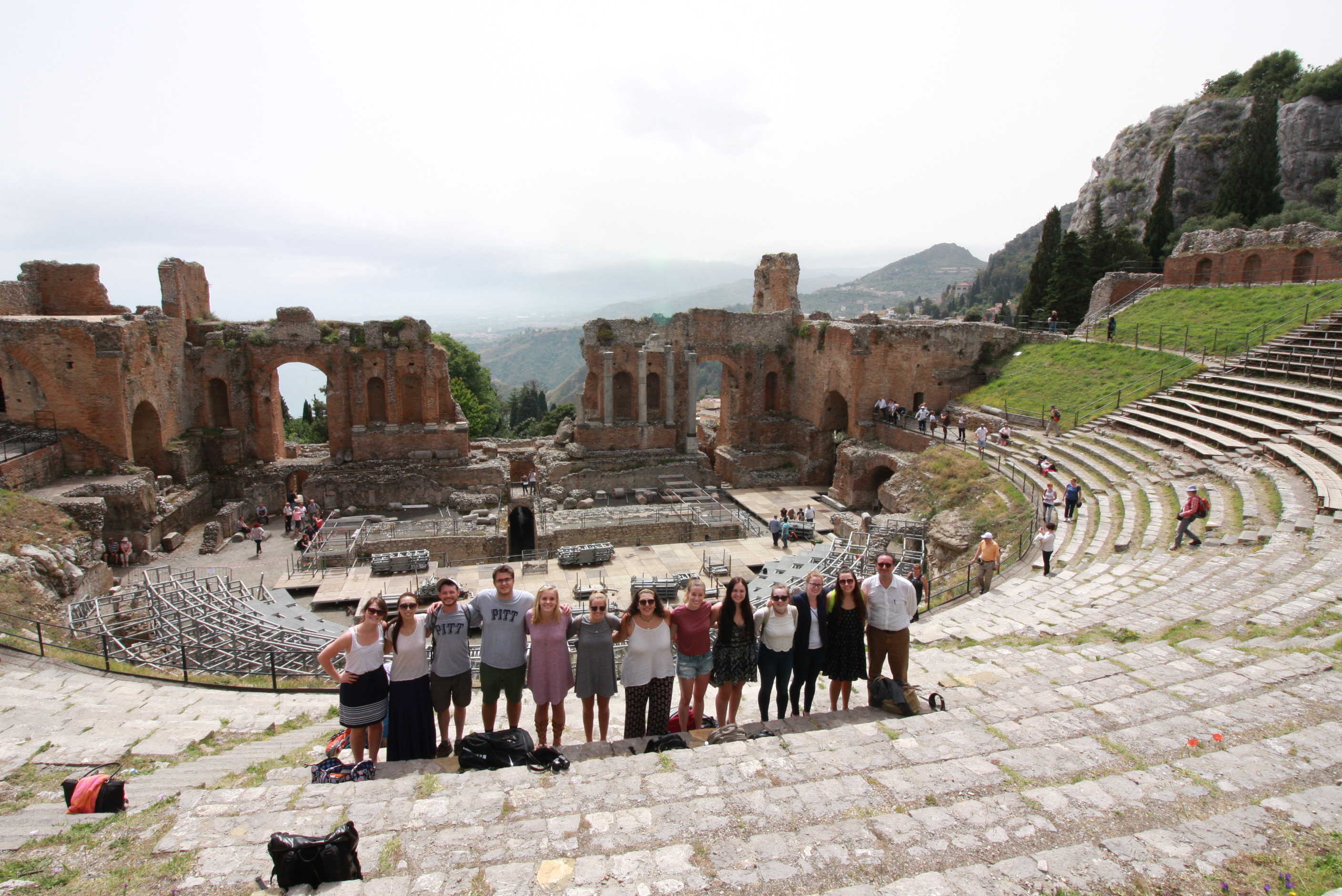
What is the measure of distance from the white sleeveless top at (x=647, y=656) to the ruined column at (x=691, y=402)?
22.1 metres

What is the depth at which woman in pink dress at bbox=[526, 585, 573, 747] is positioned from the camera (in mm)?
6406

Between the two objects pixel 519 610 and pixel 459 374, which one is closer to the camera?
pixel 519 610

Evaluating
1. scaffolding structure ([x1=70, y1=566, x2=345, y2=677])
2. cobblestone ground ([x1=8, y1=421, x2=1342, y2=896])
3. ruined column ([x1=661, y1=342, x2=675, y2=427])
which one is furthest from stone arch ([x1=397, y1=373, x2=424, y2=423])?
cobblestone ground ([x1=8, y1=421, x2=1342, y2=896])

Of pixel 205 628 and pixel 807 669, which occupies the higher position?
pixel 807 669

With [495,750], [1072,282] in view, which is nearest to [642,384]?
[495,750]

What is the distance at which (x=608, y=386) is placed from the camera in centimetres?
2794

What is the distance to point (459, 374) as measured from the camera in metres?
44.1

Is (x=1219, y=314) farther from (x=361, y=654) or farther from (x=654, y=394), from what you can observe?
(x=361, y=654)

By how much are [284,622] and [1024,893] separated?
12968 millimetres

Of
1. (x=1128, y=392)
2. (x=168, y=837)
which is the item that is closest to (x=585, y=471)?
(x=1128, y=392)

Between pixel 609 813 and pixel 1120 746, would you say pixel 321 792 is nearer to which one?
pixel 609 813

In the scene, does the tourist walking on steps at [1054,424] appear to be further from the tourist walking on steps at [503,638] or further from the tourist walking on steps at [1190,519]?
the tourist walking on steps at [503,638]

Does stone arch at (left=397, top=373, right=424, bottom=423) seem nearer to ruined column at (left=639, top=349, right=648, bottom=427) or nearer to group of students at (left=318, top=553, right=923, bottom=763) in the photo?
ruined column at (left=639, top=349, right=648, bottom=427)

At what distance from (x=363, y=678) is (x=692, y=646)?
286 cm
